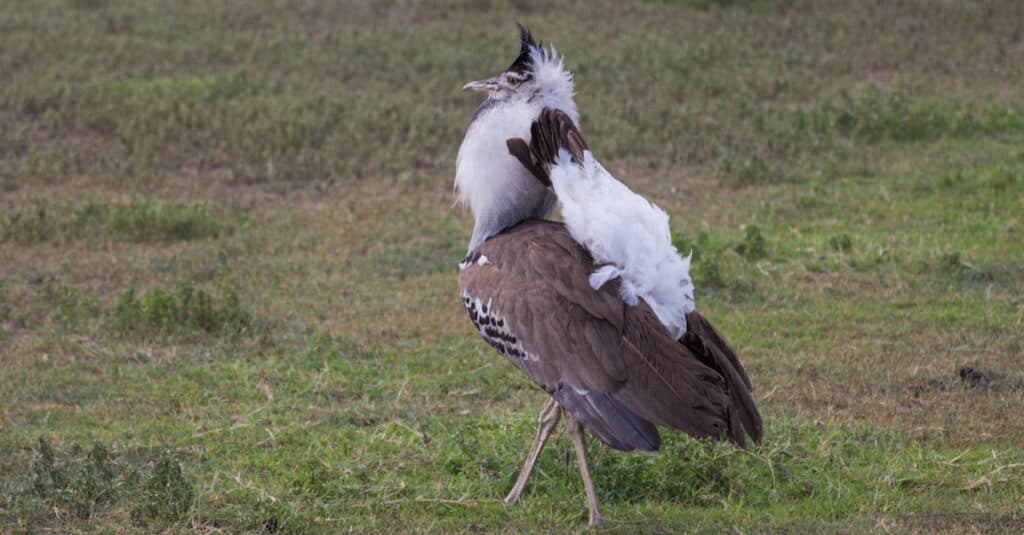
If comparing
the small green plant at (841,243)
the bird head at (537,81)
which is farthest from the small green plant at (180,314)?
the small green plant at (841,243)

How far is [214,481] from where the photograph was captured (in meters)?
5.34

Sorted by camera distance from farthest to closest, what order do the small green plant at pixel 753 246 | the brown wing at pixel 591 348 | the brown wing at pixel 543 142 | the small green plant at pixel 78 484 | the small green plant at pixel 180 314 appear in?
the small green plant at pixel 753 246 < the small green plant at pixel 180 314 < the brown wing at pixel 543 142 < the small green plant at pixel 78 484 < the brown wing at pixel 591 348

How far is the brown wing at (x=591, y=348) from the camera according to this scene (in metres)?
4.55

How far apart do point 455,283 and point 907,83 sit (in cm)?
650

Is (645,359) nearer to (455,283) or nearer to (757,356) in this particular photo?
(757,356)

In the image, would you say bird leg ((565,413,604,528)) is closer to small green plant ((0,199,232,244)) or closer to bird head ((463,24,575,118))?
bird head ((463,24,575,118))

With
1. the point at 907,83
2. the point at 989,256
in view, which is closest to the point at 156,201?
the point at 989,256

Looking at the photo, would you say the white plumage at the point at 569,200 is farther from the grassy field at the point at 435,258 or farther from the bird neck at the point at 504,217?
the grassy field at the point at 435,258

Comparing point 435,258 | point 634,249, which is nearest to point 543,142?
point 634,249

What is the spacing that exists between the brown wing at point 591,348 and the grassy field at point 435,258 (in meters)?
0.51

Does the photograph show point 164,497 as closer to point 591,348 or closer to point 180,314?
point 591,348

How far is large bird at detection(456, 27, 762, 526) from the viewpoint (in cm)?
459

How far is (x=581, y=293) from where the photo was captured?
4758 mm

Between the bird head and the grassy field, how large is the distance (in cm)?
149
